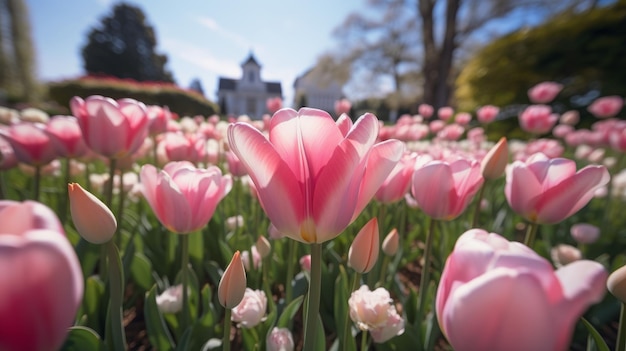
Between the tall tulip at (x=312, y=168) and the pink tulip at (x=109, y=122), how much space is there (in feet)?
2.10

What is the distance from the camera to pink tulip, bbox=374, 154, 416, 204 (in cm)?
88

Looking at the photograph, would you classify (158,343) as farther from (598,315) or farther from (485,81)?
(485,81)

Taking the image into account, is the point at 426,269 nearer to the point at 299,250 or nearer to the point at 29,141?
the point at 299,250

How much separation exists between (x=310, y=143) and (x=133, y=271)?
99 cm

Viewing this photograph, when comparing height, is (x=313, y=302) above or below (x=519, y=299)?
below

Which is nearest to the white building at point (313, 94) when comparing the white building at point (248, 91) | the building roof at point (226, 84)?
the white building at point (248, 91)

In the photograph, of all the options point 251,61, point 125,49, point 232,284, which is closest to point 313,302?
point 232,284

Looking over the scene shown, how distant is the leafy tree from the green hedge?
10055 millimetres

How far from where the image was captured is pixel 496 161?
0.83 meters

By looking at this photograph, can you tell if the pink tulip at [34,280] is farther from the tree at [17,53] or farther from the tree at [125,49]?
the tree at [125,49]

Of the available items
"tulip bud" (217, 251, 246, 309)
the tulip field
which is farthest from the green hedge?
"tulip bud" (217, 251, 246, 309)

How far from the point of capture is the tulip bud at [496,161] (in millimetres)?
826

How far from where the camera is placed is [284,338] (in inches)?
27.4

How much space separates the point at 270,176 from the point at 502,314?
312 mm
